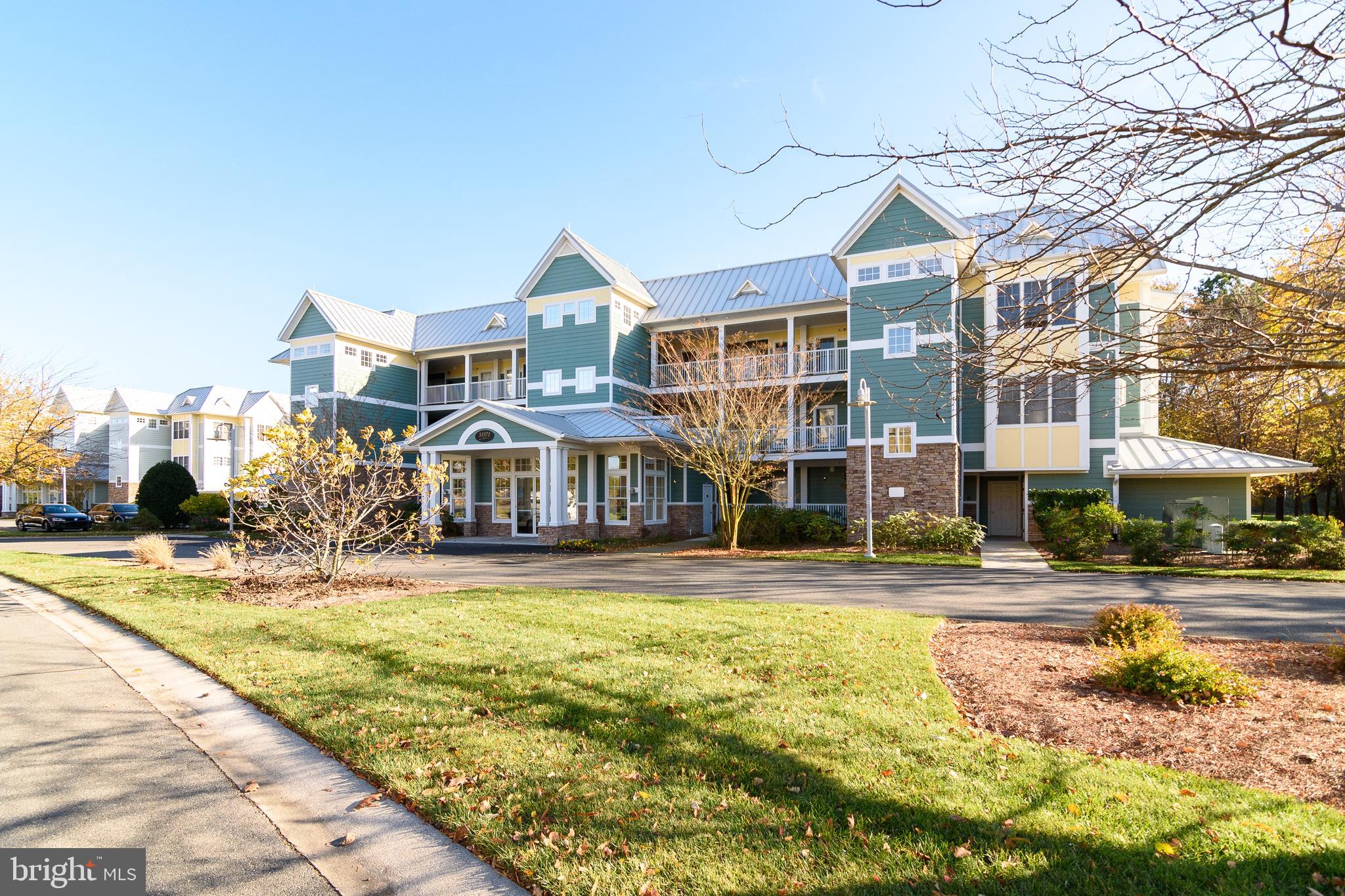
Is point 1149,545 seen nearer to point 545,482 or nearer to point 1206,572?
point 1206,572

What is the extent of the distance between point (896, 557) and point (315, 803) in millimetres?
15851

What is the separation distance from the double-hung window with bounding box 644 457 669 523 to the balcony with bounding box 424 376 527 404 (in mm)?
7615

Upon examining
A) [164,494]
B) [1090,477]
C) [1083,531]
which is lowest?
[1083,531]

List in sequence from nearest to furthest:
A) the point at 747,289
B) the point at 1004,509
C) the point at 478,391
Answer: the point at 1004,509
the point at 747,289
the point at 478,391

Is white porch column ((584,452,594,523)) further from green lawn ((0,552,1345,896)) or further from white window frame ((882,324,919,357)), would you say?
green lawn ((0,552,1345,896))

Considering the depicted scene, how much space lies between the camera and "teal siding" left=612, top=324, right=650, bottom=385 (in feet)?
89.5

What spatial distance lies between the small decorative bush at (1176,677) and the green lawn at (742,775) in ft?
5.49

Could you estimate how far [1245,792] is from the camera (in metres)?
3.98

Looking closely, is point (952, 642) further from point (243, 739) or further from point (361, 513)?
point (361, 513)

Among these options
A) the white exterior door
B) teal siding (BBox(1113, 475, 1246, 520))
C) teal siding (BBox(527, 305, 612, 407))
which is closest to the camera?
teal siding (BBox(1113, 475, 1246, 520))

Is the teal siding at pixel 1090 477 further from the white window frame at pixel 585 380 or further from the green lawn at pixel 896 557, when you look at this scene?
the white window frame at pixel 585 380

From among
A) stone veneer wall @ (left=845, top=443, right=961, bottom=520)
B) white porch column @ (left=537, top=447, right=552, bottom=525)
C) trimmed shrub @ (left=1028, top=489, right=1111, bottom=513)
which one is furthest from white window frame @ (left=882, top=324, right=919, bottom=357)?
white porch column @ (left=537, top=447, right=552, bottom=525)

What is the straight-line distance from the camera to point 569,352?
2784 cm

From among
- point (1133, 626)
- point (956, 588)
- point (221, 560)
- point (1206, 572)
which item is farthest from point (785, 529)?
point (221, 560)
